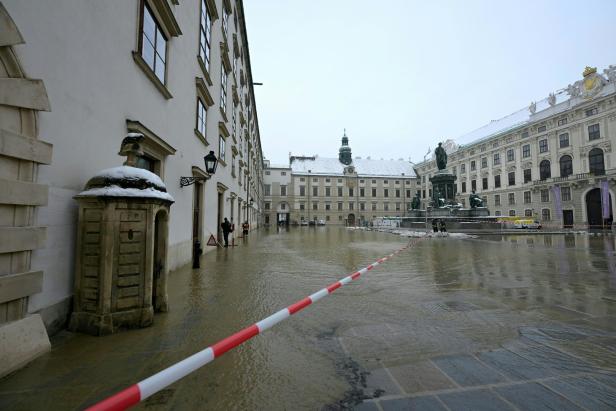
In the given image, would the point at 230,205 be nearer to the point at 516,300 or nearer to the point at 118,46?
the point at 118,46

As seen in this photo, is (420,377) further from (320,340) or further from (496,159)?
(496,159)

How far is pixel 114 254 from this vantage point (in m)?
3.65

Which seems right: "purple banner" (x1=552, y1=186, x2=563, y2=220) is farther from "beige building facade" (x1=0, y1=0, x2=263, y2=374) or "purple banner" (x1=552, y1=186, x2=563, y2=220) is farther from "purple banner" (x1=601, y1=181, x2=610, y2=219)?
"beige building facade" (x1=0, y1=0, x2=263, y2=374)

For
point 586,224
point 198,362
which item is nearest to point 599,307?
point 198,362

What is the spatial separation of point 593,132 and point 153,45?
52.7m

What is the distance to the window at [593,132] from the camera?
37.9 m

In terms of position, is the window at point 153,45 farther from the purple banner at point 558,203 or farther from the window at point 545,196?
the window at point 545,196

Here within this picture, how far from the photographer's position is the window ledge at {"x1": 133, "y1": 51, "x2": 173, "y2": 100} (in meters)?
5.64

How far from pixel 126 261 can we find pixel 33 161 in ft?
4.92

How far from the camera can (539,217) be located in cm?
4369

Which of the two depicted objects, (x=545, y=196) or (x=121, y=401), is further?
(x=545, y=196)

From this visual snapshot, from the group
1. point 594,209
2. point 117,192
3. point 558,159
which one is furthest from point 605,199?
A: point 117,192

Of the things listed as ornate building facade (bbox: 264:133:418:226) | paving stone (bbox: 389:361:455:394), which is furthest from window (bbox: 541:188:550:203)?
paving stone (bbox: 389:361:455:394)

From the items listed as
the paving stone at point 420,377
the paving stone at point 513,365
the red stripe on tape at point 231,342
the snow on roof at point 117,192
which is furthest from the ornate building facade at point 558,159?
the snow on roof at point 117,192
